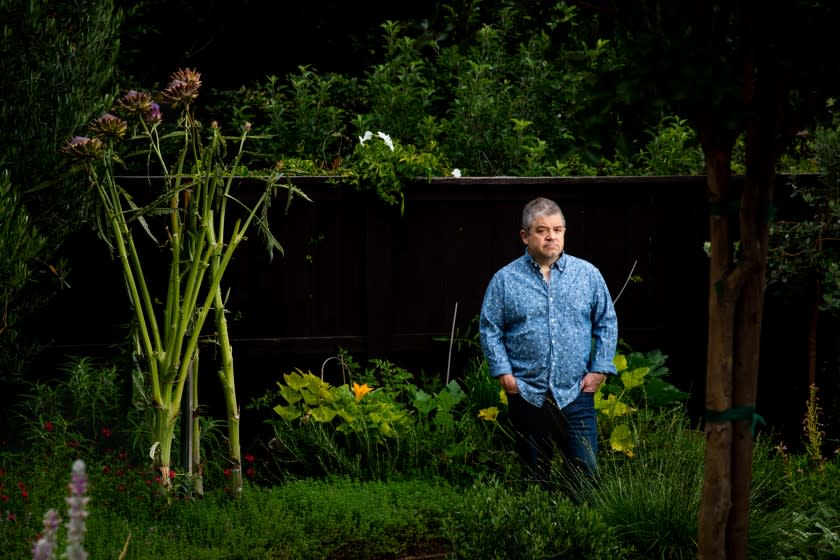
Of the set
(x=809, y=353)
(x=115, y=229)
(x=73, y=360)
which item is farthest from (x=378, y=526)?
(x=809, y=353)

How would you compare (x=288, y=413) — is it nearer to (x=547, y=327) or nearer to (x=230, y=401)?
(x=230, y=401)

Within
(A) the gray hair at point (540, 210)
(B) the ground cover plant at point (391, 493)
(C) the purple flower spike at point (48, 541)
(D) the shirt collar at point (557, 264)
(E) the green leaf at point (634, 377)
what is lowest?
(B) the ground cover plant at point (391, 493)

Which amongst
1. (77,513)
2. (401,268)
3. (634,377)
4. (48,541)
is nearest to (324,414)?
(401,268)

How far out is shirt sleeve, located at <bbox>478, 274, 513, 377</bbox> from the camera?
546 cm

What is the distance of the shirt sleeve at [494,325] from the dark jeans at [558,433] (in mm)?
223

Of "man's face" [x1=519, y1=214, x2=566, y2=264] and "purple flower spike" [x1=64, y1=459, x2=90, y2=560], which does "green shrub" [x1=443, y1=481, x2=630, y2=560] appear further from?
"purple flower spike" [x1=64, y1=459, x2=90, y2=560]

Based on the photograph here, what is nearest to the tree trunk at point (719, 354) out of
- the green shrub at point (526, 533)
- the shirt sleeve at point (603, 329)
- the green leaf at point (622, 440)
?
the green shrub at point (526, 533)

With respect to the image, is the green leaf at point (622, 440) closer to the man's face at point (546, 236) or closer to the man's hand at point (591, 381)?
the man's hand at point (591, 381)

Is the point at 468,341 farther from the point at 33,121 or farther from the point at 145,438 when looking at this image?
the point at 33,121

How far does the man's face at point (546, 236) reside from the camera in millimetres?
5441

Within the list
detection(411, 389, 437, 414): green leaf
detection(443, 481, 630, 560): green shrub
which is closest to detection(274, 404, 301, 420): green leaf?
detection(411, 389, 437, 414): green leaf

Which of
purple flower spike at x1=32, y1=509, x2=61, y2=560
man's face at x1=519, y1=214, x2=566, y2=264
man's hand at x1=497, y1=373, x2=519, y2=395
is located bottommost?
man's hand at x1=497, y1=373, x2=519, y2=395

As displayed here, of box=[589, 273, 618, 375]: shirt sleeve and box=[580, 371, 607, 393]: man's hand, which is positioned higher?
box=[589, 273, 618, 375]: shirt sleeve

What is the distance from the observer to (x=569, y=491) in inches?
214
